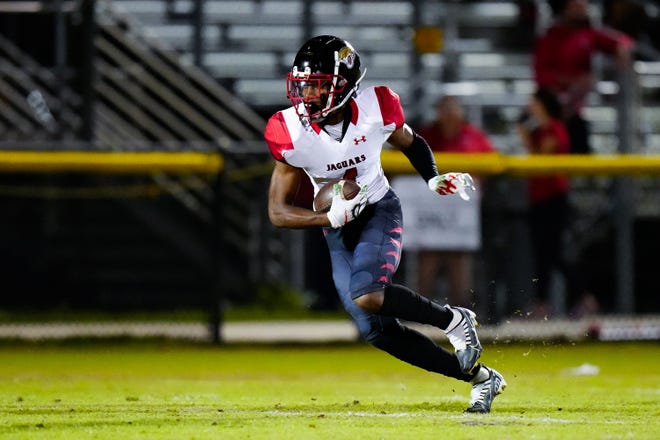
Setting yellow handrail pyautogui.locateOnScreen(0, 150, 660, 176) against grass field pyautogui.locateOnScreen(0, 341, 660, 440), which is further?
yellow handrail pyautogui.locateOnScreen(0, 150, 660, 176)

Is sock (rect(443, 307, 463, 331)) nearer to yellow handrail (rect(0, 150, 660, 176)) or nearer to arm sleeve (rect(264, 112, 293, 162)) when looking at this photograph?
arm sleeve (rect(264, 112, 293, 162))

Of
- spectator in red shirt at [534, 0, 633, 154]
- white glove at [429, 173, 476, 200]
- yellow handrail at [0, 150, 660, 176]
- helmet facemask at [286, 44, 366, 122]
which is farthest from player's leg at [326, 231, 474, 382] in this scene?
spectator in red shirt at [534, 0, 633, 154]

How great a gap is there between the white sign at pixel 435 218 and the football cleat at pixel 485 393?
4699mm

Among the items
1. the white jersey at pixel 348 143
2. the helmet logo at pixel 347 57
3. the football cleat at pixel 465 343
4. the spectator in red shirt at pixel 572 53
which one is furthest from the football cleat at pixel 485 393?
the spectator in red shirt at pixel 572 53

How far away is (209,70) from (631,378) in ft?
28.9

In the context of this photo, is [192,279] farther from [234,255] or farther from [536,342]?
[536,342]

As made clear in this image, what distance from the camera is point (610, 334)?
38.4 feet

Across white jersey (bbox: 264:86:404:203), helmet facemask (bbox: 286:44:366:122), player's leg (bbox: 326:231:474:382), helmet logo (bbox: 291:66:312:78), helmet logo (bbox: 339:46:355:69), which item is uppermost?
helmet logo (bbox: 339:46:355:69)

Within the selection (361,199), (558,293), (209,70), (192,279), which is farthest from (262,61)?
(361,199)

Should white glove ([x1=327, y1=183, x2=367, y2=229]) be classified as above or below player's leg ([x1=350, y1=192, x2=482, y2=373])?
above

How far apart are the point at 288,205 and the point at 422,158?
0.83 m

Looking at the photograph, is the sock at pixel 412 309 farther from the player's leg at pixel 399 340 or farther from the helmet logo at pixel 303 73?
the helmet logo at pixel 303 73

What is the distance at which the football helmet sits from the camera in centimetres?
629

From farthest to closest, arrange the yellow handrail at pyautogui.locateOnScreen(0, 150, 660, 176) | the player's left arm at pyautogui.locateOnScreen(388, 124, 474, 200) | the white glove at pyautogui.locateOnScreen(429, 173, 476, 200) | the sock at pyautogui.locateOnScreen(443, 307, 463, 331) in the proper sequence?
the yellow handrail at pyautogui.locateOnScreen(0, 150, 660, 176) < the player's left arm at pyautogui.locateOnScreen(388, 124, 474, 200) < the white glove at pyautogui.locateOnScreen(429, 173, 476, 200) < the sock at pyautogui.locateOnScreen(443, 307, 463, 331)
